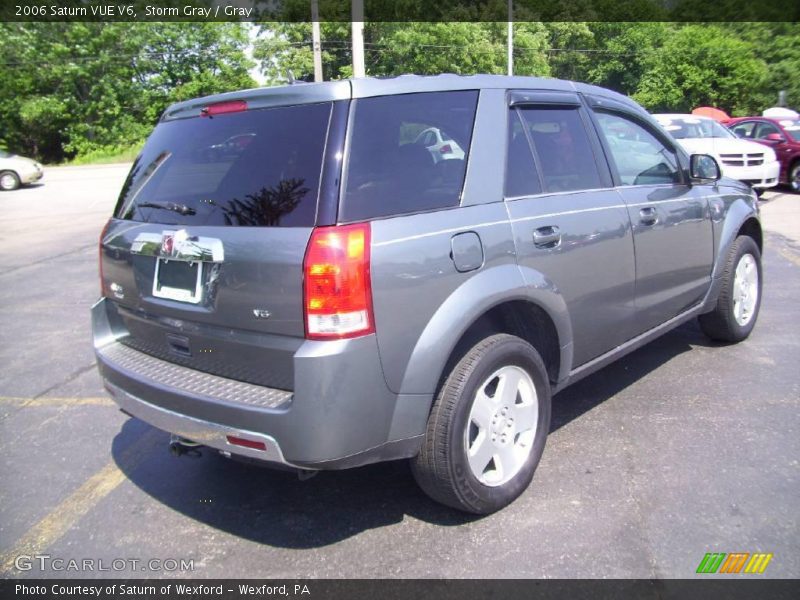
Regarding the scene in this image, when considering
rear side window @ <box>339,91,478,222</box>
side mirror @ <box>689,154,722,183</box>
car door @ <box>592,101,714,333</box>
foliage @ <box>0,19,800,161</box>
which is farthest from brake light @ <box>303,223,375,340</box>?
foliage @ <box>0,19,800,161</box>

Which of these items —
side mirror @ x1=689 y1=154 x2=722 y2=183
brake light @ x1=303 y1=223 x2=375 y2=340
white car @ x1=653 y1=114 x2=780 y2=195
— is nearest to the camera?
brake light @ x1=303 y1=223 x2=375 y2=340

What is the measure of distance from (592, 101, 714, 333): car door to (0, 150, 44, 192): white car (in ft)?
76.2

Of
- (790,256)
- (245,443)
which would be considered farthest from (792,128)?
(245,443)

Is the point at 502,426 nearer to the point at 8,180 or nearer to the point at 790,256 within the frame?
the point at 790,256

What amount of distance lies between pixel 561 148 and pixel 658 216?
0.85 metres

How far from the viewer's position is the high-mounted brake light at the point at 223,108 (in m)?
2.91

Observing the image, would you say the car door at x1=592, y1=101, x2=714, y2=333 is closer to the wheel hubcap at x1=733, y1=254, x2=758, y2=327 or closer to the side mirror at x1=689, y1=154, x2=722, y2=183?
the side mirror at x1=689, y1=154, x2=722, y2=183

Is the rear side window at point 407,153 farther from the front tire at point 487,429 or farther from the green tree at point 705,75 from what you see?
the green tree at point 705,75

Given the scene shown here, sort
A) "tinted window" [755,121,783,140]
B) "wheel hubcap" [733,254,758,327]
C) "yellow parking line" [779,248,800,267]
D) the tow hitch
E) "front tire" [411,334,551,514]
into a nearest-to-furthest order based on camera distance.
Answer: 1. "front tire" [411,334,551,514]
2. the tow hitch
3. "wheel hubcap" [733,254,758,327]
4. "yellow parking line" [779,248,800,267]
5. "tinted window" [755,121,783,140]

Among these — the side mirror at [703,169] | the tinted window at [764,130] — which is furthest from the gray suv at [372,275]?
the tinted window at [764,130]

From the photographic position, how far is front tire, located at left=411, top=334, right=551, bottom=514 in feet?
8.96

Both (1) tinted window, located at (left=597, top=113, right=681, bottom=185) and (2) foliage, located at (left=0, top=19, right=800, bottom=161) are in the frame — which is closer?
(1) tinted window, located at (left=597, top=113, right=681, bottom=185)

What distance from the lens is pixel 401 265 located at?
255 cm
